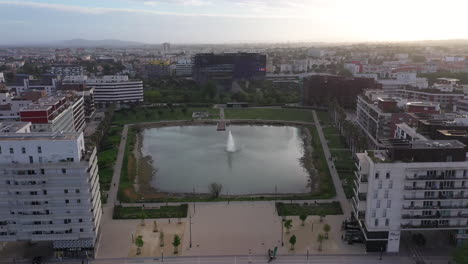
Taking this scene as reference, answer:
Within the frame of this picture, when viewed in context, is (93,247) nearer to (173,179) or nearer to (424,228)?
(173,179)

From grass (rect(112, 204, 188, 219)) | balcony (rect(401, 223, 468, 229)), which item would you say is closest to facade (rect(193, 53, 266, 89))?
grass (rect(112, 204, 188, 219))

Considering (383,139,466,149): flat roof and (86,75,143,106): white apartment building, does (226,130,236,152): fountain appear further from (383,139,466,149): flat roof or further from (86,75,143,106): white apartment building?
(86,75,143,106): white apartment building

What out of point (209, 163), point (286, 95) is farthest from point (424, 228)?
point (286, 95)

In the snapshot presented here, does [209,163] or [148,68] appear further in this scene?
[148,68]

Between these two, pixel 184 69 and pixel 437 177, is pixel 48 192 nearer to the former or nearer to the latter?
pixel 437 177

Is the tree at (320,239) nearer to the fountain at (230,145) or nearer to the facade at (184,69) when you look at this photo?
the fountain at (230,145)

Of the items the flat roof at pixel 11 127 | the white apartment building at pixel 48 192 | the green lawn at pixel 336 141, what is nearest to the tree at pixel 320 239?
the white apartment building at pixel 48 192
